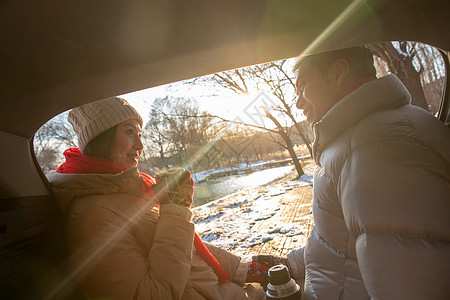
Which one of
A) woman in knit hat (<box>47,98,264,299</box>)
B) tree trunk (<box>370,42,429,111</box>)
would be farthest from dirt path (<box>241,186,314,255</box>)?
tree trunk (<box>370,42,429,111</box>)

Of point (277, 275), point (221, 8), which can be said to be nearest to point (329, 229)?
point (277, 275)

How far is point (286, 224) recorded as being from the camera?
3322 millimetres

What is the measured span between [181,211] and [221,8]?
115 centimetres

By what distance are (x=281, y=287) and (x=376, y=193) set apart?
83 cm

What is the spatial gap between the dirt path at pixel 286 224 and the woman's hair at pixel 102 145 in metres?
1.83

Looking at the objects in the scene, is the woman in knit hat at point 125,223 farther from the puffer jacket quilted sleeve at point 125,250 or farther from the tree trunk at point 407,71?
the tree trunk at point 407,71

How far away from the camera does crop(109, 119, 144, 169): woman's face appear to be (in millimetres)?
1795

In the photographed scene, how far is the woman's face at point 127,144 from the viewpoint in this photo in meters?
1.79

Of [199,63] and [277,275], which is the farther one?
[277,275]

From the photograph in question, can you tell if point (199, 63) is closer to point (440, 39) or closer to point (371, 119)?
point (371, 119)

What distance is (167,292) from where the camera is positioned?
1.23 meters

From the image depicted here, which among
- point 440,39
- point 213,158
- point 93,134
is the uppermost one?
point 93,134

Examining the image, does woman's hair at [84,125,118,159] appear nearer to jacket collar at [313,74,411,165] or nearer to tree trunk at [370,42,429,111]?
jacket collar at [313,74,411,165]

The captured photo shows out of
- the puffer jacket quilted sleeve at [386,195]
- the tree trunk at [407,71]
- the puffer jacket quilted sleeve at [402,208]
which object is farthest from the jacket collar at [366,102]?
the tree trunk at [407,71]
